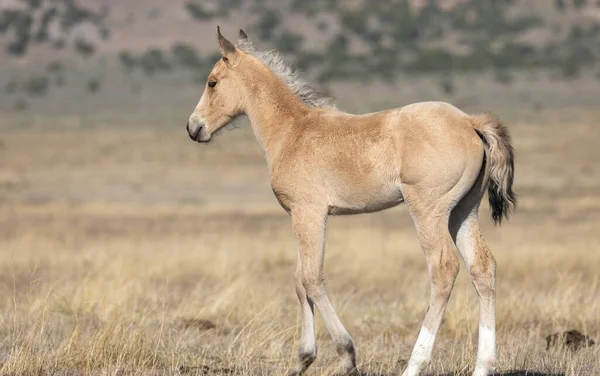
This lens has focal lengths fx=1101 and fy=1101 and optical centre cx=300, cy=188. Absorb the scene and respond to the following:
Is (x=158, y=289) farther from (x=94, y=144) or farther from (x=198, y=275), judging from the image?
(x=94, y=144)

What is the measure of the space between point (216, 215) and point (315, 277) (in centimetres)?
1885

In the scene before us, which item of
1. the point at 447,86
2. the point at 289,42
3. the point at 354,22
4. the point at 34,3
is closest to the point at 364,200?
the point at 447,86

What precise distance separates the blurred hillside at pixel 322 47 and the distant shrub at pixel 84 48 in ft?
0.53

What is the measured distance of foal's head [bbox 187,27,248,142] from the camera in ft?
30.0

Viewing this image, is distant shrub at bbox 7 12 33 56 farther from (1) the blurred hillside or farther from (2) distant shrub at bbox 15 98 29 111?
(2) distant shrub at bbox 15 98 29 111

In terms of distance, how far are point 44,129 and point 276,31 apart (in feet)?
168

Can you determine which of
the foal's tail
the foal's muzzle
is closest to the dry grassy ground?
the foal's tail

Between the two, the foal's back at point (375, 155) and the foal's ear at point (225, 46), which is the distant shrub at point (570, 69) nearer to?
the foal's ear at point (225, 46)

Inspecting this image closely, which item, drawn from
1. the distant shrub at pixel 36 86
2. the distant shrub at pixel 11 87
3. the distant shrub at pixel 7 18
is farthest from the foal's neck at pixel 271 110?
the distant shrub at pixel 7 18

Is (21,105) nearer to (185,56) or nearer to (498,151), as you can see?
(185,56)

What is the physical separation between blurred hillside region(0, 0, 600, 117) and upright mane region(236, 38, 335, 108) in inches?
2662

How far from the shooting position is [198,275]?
16266 mm

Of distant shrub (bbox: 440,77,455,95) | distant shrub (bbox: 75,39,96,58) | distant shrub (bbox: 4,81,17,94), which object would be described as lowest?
distant shrub (bbox: 440,77,455,95)

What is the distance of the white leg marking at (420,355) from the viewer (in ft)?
25.1
